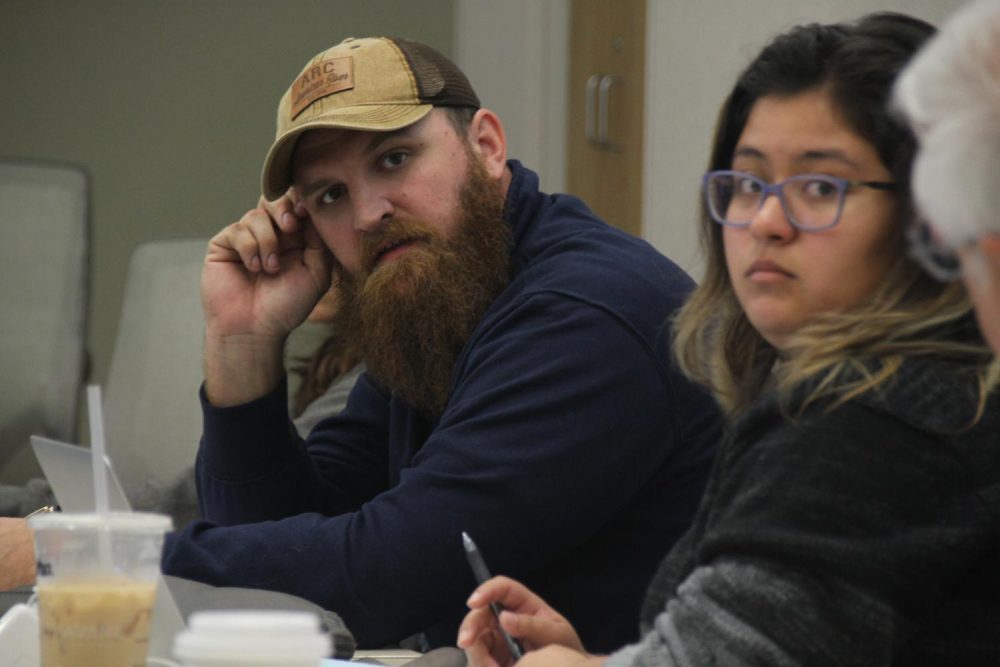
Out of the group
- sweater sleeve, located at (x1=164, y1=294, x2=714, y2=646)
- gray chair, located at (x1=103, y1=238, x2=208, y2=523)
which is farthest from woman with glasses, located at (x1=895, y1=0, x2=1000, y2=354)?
gray chair, located at (x1=103, y1=238, x2=208, y2=523)

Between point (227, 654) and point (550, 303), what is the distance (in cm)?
96

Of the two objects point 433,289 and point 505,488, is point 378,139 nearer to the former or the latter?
point 433,289

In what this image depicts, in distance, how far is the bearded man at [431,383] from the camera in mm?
1550

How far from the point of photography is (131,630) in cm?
93

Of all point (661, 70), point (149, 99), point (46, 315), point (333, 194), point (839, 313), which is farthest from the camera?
point (149, 99)

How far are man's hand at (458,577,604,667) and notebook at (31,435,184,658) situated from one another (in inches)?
9.2

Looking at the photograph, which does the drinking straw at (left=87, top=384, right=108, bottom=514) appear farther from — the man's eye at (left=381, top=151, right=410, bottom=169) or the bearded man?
the man's eye at (left=381, top=151, right=410, bottom=169)

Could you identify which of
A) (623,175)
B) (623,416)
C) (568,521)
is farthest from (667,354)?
Answer: (623,175)

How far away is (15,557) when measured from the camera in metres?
1.58

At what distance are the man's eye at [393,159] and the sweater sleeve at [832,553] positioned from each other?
943 mm

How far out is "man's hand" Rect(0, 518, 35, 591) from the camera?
1.58 m

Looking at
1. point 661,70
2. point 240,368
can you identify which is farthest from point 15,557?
point 661,70

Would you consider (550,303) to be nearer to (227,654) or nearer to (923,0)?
(227,654)

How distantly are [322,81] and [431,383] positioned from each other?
395mm
